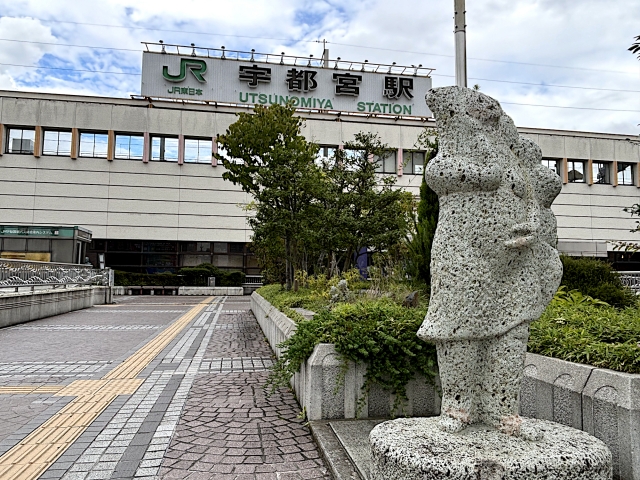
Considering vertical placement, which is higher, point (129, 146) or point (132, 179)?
point (129, 146)

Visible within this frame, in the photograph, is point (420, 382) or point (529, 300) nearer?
point (529, 300)

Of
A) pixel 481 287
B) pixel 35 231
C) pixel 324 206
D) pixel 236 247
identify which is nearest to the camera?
pixel 481 287

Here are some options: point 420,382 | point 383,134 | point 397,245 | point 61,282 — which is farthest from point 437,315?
point 383,134

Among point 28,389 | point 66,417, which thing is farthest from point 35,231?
point 66,417

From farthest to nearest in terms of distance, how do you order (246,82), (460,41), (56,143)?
1. (56,143)
2. (246,82)
3. (460,41)

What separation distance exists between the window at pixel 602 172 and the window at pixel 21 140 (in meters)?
39.2

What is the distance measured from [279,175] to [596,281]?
316 inches

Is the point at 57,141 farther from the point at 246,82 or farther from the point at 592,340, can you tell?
the point at 592,340

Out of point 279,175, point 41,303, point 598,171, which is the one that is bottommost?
point 41,303

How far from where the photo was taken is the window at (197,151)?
3191 cm

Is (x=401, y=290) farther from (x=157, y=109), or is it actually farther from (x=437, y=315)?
(x=157, y=109)

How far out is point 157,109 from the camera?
3105 cm

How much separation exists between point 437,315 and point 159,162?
31004 mm

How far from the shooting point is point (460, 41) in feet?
29.3
